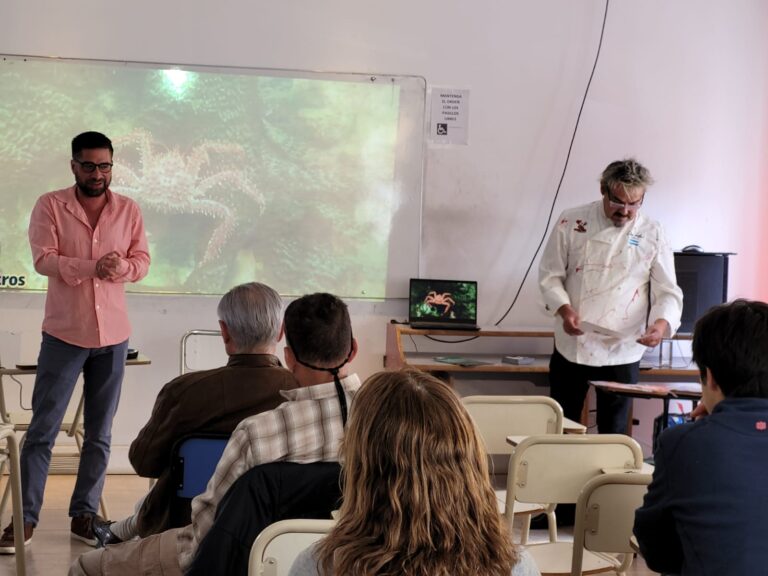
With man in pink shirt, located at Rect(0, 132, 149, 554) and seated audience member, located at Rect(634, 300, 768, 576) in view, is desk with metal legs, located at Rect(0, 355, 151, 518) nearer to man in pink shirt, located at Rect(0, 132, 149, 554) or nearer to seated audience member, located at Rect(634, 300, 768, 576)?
man in pink shirt, located at Rect(0, 132, 149, 554)

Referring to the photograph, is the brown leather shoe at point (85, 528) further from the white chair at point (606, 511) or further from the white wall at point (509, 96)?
the white chair at point (606, 511)

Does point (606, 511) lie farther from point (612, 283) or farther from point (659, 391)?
point (612, 283)

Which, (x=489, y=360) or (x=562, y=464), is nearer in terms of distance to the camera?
(x=562, y=464)

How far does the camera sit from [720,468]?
66.5 inches

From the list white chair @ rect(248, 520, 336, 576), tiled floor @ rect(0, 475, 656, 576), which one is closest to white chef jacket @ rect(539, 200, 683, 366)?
tiled floor @ rect(0, 475, 656, 576)

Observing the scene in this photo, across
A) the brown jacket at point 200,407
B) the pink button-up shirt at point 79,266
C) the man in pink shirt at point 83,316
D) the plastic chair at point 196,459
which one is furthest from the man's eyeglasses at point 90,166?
the plastic chair at point 196,459

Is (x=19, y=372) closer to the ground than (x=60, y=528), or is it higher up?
higher up

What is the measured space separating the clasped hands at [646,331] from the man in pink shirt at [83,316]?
1776 millimetres

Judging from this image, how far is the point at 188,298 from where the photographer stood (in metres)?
5.09

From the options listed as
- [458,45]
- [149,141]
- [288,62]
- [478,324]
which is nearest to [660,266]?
[478,324]

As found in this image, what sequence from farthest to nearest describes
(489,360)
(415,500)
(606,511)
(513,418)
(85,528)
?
(489,360) < (85,528) < (513,418) < (606,511) < (415,500)

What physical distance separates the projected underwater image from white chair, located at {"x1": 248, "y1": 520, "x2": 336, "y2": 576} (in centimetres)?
352

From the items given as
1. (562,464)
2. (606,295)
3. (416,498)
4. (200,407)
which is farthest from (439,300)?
(416,498)

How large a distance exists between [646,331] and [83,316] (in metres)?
2.34
